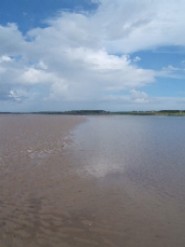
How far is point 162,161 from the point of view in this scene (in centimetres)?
1559

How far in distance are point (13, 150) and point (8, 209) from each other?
10380mm

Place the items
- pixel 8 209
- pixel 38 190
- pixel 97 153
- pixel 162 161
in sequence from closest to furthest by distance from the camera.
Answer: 1. pixel 8 209
2. pixel 38 190
3. pixel 162 161
4. pixel 97 153

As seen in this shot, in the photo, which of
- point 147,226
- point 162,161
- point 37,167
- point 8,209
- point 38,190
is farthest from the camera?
point 162,161

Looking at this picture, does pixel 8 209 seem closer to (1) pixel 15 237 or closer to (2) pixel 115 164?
(1) pixel 15 237

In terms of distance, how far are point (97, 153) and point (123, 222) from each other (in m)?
10.5

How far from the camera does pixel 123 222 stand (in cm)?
751

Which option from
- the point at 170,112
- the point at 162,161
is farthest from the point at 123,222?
the point at 170,112

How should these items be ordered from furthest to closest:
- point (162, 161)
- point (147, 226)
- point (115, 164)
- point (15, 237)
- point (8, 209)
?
point (162, 161) < point (115, 164) < point (8, 209) < point (147, 226) < point (15, 237)

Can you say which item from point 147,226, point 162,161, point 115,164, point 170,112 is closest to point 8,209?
point 147,226

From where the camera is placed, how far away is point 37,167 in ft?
44.7

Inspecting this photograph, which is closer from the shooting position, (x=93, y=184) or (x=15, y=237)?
(x=15, y=237)

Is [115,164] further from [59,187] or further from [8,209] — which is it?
[8,209]

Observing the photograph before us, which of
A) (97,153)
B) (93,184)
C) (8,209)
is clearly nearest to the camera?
(8,209)

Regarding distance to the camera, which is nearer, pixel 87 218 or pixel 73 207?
pixel 87 218
